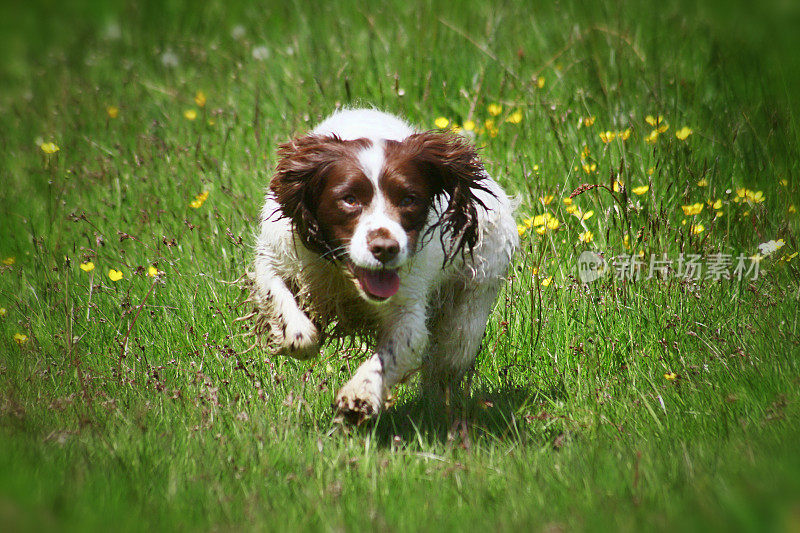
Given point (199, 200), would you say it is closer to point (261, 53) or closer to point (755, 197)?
point (261, 53)

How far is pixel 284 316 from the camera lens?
145 inches

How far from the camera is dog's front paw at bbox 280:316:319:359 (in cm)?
356

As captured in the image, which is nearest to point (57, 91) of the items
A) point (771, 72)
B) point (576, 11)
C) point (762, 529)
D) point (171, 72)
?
point (171, 72)

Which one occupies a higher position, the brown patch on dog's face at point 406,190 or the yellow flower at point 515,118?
the yellow flower at point 515,118

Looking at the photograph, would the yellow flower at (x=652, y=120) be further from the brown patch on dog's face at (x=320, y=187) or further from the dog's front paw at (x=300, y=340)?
the dog's front paw at (x=300, y=340)

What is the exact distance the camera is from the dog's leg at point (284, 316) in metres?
3.57

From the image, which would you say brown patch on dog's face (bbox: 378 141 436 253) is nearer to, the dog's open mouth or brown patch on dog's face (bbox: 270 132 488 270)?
brown patch on dog's face (bbox: 270 132 488 270)

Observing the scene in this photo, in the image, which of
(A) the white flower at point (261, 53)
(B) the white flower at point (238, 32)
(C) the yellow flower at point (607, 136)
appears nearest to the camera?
(C) the yellow flower at point (607, 136)

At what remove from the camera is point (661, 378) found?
390cm

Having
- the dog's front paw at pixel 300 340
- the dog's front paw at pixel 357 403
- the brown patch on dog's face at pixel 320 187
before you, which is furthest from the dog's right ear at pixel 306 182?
the dog's front paw at pixel 357 403

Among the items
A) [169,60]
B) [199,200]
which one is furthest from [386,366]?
[169,60]

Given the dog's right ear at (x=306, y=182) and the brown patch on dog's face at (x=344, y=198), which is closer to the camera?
the brown patch on dog's face at (x=344, y=198)

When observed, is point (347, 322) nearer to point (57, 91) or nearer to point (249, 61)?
point (249, 61)

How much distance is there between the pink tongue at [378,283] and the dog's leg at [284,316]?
0.33m
